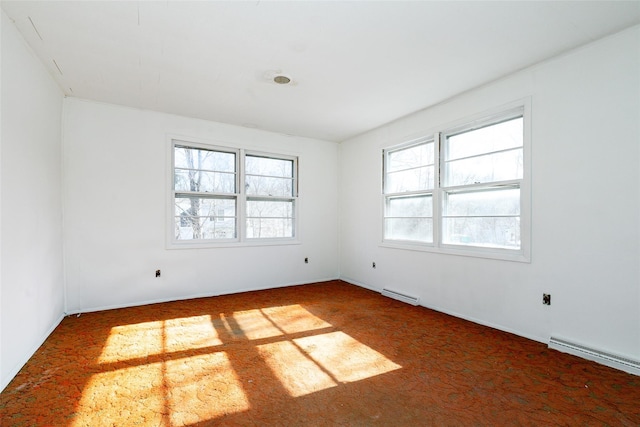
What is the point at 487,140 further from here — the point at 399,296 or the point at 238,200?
the point at 238,200

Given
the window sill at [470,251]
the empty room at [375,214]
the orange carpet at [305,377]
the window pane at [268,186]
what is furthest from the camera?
the window pane at [268,186]

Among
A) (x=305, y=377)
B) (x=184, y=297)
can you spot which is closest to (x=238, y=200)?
(x=184, y=297)

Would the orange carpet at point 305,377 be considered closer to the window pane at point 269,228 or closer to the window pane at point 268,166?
the window pane at point 269,228

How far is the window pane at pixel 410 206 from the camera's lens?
171 inches

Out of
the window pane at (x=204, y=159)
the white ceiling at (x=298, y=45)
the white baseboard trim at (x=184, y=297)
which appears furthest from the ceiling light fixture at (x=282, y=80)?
the white baseboard trim at (x=184, y=297)

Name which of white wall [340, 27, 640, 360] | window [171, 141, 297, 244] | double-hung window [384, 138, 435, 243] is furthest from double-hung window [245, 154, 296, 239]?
white wall [340, 27, 640, 360]

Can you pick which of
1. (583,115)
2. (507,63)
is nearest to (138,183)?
(507,63)

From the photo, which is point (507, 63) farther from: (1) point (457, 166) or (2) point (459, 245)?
(2) point (459, 245)

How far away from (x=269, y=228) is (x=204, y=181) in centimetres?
134

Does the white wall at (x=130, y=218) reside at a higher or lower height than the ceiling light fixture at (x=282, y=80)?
lower

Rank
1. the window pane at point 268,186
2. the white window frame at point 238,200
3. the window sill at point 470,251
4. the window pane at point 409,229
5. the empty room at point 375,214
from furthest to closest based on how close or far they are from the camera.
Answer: the window pane at point 268,186
the white window frame at point 238,200
the window pane at point 409,229
the window sill at point 470,251
the empty room at point 375,214

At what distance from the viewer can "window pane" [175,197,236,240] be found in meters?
4.64

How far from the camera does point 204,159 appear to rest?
4.84m

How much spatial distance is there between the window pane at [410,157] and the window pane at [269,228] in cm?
206
